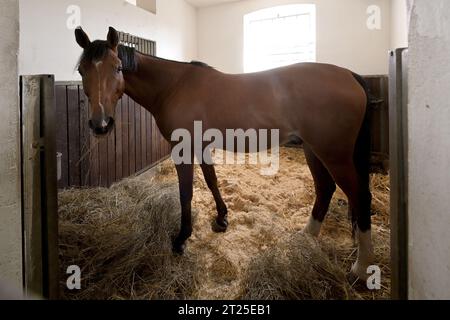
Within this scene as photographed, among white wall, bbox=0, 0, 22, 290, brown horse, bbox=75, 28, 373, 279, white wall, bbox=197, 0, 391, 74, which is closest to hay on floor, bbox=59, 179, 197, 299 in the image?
brown horse, bbox=75, 28, 373, 279

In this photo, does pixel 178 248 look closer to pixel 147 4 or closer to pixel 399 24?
pixel 399 24

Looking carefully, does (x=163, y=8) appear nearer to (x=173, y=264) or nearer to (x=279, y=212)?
(x=279, y=212)

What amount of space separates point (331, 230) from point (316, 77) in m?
1.01

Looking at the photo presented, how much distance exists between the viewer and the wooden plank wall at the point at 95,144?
227 centimetres

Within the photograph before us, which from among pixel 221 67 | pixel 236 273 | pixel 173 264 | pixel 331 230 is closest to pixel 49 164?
pixel 173 264

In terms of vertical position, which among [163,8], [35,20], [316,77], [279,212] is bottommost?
[279,212]

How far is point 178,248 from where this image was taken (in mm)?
1679

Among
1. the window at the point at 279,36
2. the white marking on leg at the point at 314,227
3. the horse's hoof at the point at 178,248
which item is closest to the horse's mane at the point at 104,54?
the horse's hoof at the point at 178,248

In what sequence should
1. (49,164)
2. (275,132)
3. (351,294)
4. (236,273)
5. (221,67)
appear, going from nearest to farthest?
(49,164), (351,294), (236,273), (275,132), (221,67)

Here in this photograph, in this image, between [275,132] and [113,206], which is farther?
[113,206]

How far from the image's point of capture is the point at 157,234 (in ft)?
5.54

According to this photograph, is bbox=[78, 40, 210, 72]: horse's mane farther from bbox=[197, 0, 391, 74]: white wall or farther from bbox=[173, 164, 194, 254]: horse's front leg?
bbox=[197, 0, 391, 74]: white wall

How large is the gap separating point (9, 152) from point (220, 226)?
4.61ft

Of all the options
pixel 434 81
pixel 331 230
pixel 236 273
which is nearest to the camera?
pixel 434 81
